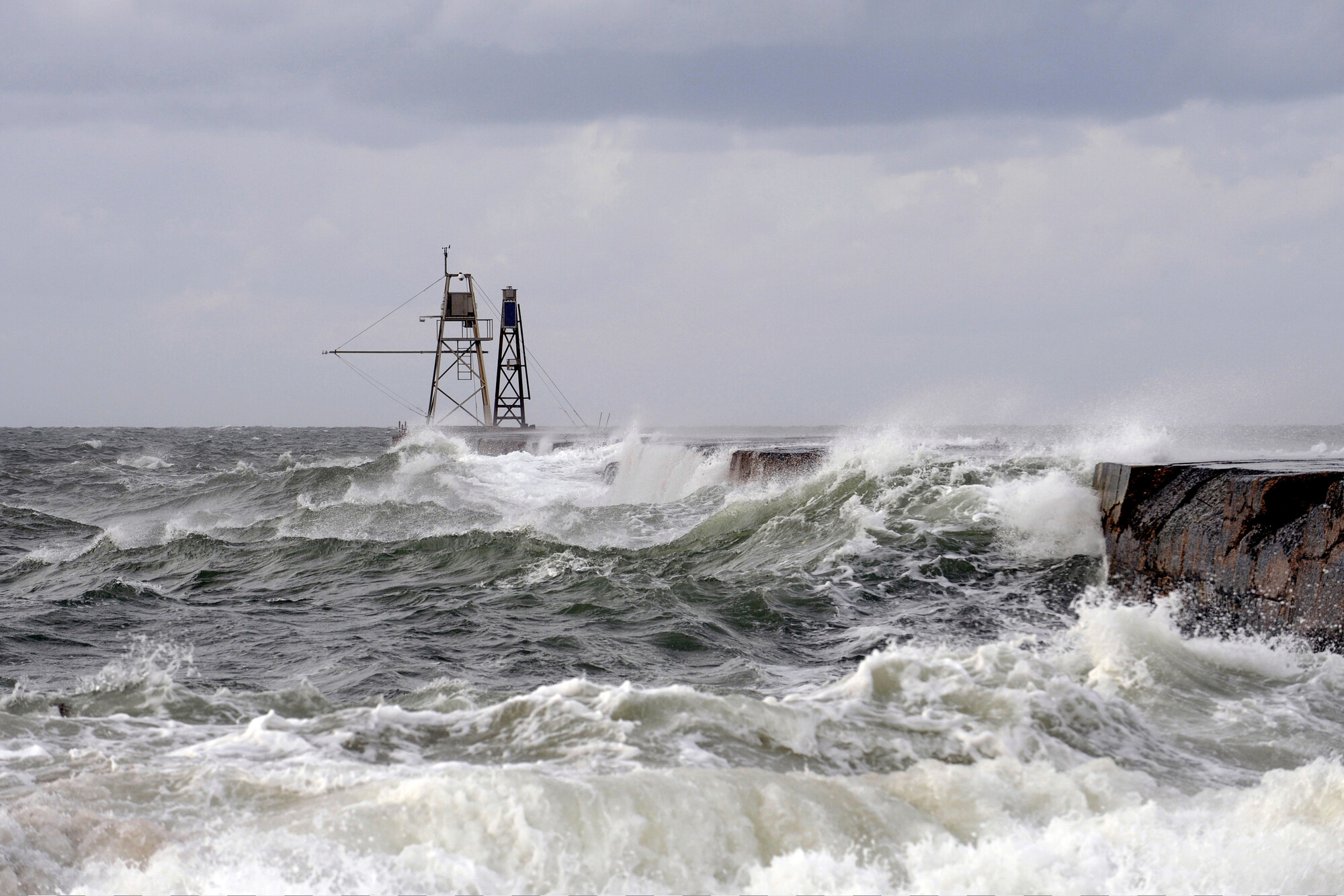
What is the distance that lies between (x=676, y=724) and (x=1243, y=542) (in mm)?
4155

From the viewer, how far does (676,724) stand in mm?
3436

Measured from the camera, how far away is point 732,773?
2.94 metres

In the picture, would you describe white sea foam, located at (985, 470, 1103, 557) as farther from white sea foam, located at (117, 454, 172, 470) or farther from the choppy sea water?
white sea foam, located at (117, 454, 172, 470)

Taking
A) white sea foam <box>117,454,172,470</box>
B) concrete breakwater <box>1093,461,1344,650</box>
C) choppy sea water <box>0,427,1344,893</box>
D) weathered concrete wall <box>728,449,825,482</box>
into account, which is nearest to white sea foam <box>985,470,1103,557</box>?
choppy sea water <box>0,427,1344,893</box>

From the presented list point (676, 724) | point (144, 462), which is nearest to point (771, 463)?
point (676, 724)

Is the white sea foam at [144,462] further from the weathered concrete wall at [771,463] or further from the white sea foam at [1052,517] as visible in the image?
the white sea foam at [1052,517]

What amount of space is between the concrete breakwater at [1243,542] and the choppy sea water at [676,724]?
29cm

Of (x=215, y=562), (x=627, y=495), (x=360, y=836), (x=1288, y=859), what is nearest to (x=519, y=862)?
(x=360, y=836)

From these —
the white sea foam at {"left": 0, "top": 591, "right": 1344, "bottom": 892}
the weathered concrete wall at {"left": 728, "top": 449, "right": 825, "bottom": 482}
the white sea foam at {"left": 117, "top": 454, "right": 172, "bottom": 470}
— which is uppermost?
the weathered concrete wall at {"left": 728, "top": 449, "right": 825, "bottom": 482}

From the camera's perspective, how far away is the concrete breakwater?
528 cm

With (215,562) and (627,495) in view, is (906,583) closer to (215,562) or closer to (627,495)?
(215,562)

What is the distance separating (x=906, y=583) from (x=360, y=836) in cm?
540

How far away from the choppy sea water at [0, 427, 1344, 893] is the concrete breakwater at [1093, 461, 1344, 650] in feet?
0.96

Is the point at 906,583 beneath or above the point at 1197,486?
beneath
